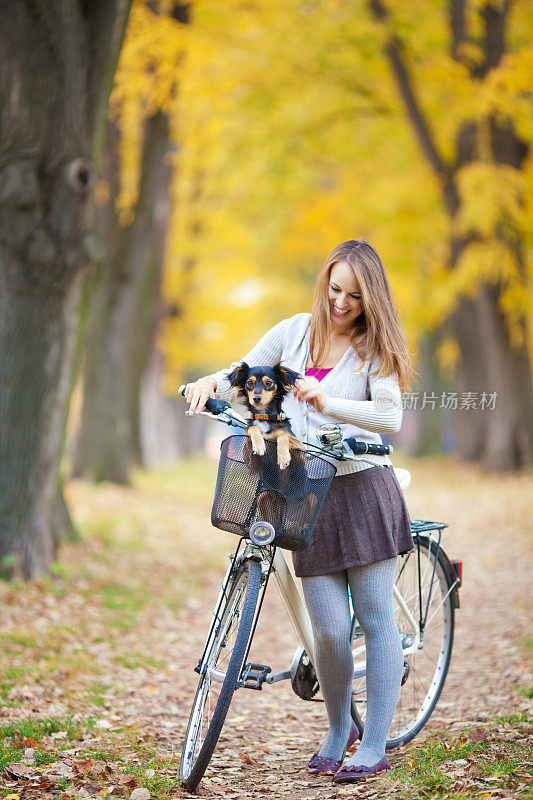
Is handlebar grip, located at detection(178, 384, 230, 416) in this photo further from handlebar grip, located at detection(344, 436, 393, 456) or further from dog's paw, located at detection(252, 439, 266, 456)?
handlebar grip, located at detection(344, 436, 393, 456)

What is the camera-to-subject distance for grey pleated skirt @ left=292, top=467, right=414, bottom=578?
360 cm

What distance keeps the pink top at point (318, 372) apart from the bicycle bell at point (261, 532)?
681 mm

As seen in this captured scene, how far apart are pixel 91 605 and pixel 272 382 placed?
14.2 feet

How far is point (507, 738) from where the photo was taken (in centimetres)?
392

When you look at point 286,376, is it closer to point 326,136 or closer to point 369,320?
point 369,320

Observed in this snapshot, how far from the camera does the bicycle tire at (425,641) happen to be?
419 cm

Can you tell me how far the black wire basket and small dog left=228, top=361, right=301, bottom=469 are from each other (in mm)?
54

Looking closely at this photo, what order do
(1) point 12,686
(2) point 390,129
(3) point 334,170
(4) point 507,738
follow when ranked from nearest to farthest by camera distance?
(4) point 507,738 → (1) point 12,686 → (2) point 390,129 → (3) point 334,170

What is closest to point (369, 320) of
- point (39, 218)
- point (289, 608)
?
point (289, 608)

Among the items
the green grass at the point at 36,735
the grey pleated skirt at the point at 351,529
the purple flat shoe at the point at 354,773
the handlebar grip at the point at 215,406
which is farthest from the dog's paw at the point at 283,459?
the green grass at the point at 36,735

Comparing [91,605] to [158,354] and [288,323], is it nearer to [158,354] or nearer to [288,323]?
[288,323]

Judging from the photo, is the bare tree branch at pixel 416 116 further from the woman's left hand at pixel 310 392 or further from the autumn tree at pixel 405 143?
the woman's left hand at pixel 310 392

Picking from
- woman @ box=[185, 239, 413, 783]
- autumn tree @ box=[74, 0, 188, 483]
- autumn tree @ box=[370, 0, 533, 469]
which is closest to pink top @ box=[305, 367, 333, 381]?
woman @ box=[185, 239, 413, 783]

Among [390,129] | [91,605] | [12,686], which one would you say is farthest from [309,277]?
[12,686]
